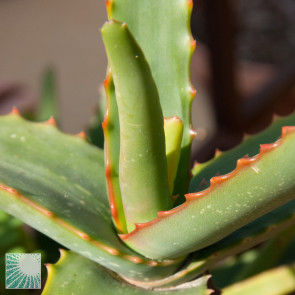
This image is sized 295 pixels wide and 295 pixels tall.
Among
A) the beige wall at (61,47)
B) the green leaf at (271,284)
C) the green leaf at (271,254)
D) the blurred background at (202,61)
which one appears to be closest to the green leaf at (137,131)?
the green leaf at (271,284)

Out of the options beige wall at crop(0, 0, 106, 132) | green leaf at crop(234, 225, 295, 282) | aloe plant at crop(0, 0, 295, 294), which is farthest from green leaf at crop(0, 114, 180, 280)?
beige wall at crop(0, 0, 106, 132)

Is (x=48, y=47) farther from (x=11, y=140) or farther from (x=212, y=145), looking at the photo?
(x=11, y=140)

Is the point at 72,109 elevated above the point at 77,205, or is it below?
below

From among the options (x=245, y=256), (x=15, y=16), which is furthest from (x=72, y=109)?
(x=245, y=256)

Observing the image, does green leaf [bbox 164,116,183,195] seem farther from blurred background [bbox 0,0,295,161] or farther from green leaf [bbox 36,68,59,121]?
blurred background [bbox 0,0,295,161]

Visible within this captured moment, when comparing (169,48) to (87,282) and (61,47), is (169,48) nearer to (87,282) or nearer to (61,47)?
(87,282)

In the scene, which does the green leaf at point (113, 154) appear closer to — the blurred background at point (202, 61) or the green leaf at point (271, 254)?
the green leaf at point (271, 254)
